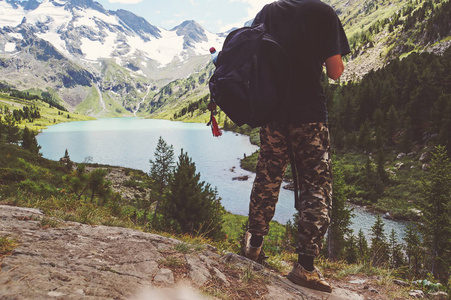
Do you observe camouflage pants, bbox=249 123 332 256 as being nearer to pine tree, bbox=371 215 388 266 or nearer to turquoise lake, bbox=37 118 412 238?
pine tree, bbox=371 215 388 266

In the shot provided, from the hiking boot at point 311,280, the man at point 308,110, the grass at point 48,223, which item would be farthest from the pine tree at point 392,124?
the grass at point 48,223

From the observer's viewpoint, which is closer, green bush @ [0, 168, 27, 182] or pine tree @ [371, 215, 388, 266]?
pine tree @ [371, 215, 388, 266]

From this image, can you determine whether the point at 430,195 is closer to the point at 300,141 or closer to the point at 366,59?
the point at 300,141

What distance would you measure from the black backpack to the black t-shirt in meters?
0.19

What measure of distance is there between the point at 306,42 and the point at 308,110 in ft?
2.70

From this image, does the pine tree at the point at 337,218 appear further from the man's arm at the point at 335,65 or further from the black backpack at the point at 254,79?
the black backpack at the point at 254,79

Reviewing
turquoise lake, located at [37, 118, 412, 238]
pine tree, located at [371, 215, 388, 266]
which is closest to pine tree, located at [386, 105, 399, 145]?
turquoise lake, located at [37, 118, 412, 238]

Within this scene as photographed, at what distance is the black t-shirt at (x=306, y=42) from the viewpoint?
2.92m

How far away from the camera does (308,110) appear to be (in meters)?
3.07

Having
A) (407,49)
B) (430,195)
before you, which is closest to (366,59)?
(407,49)

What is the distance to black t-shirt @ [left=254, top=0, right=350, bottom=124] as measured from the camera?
2.92 metres

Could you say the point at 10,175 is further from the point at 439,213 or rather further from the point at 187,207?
the point at 439,213

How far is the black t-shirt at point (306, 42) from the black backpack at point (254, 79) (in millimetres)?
186

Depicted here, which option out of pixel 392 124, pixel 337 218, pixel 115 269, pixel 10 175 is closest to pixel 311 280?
pixel 115 269
